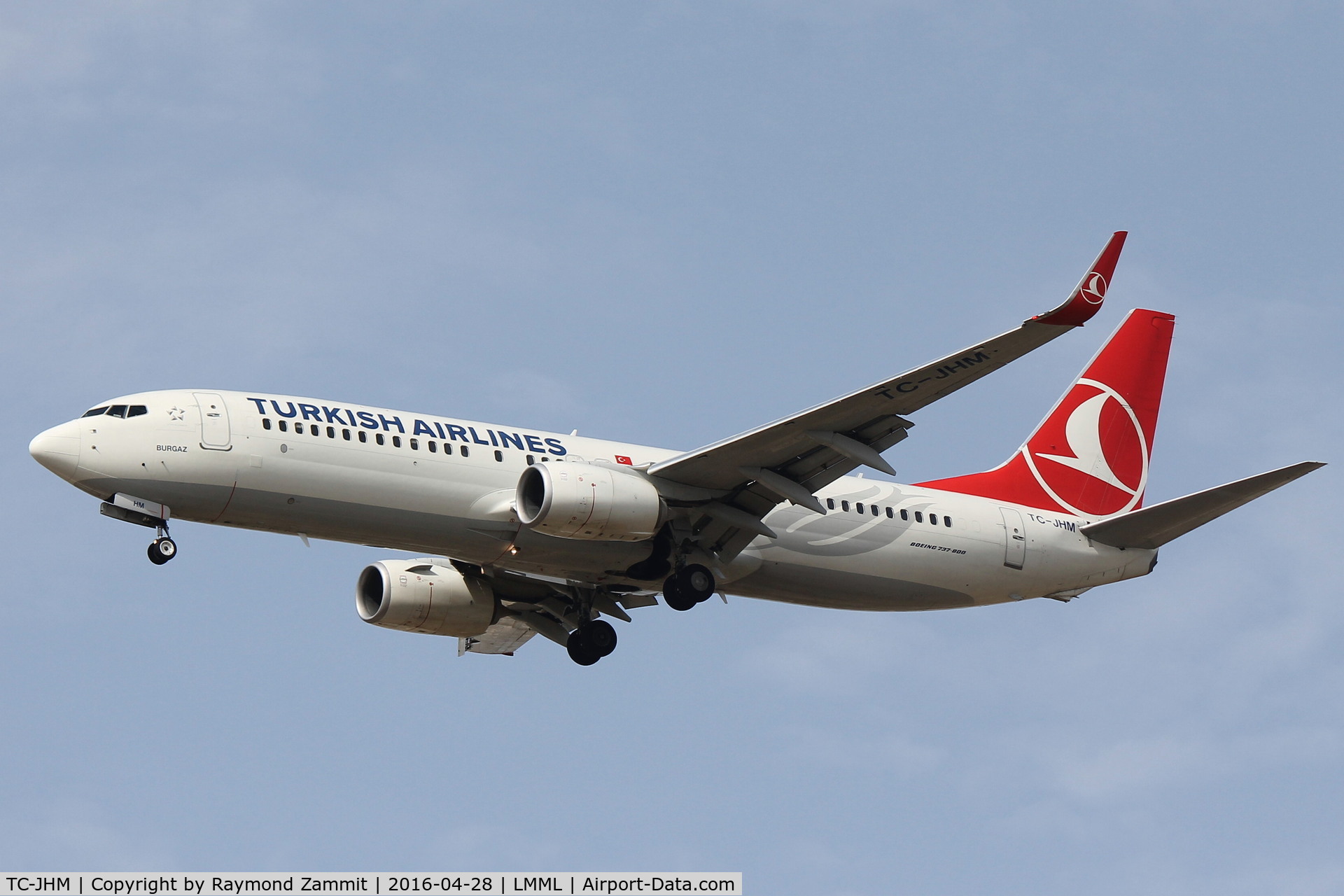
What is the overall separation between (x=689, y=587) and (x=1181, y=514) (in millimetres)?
10545

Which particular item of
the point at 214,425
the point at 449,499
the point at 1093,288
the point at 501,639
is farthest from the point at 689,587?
the point at 1093,288

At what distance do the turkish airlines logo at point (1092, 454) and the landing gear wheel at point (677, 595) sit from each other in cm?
1012

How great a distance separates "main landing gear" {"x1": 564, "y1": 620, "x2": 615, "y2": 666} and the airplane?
0.05 m

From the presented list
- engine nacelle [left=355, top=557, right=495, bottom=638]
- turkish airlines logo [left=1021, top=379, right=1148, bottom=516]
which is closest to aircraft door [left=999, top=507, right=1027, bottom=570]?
turkish airlines logo [left=1021, top=379, right=1148, bottom=516]

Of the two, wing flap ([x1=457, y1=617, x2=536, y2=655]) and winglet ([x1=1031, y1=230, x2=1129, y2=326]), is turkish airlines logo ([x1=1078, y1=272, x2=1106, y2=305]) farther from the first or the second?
Answer: wing flap ([x1=457, y1=617, x2=536, y2=655])

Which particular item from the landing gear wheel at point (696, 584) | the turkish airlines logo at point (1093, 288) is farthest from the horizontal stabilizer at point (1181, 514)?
the landing gear wheel at point (696, 584)

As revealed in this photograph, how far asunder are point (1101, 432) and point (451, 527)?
17031 mm

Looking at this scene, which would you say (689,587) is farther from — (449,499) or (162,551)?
(162,551)

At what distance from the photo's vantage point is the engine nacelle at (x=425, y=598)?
123ft

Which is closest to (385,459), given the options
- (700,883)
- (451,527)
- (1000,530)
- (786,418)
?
(451,527)

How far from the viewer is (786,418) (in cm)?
3259

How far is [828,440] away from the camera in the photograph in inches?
1297

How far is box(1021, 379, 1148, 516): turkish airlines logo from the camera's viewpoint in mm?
40812

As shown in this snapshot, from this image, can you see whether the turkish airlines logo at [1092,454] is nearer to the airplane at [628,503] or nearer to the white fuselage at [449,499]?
the airplane at [628,503]
